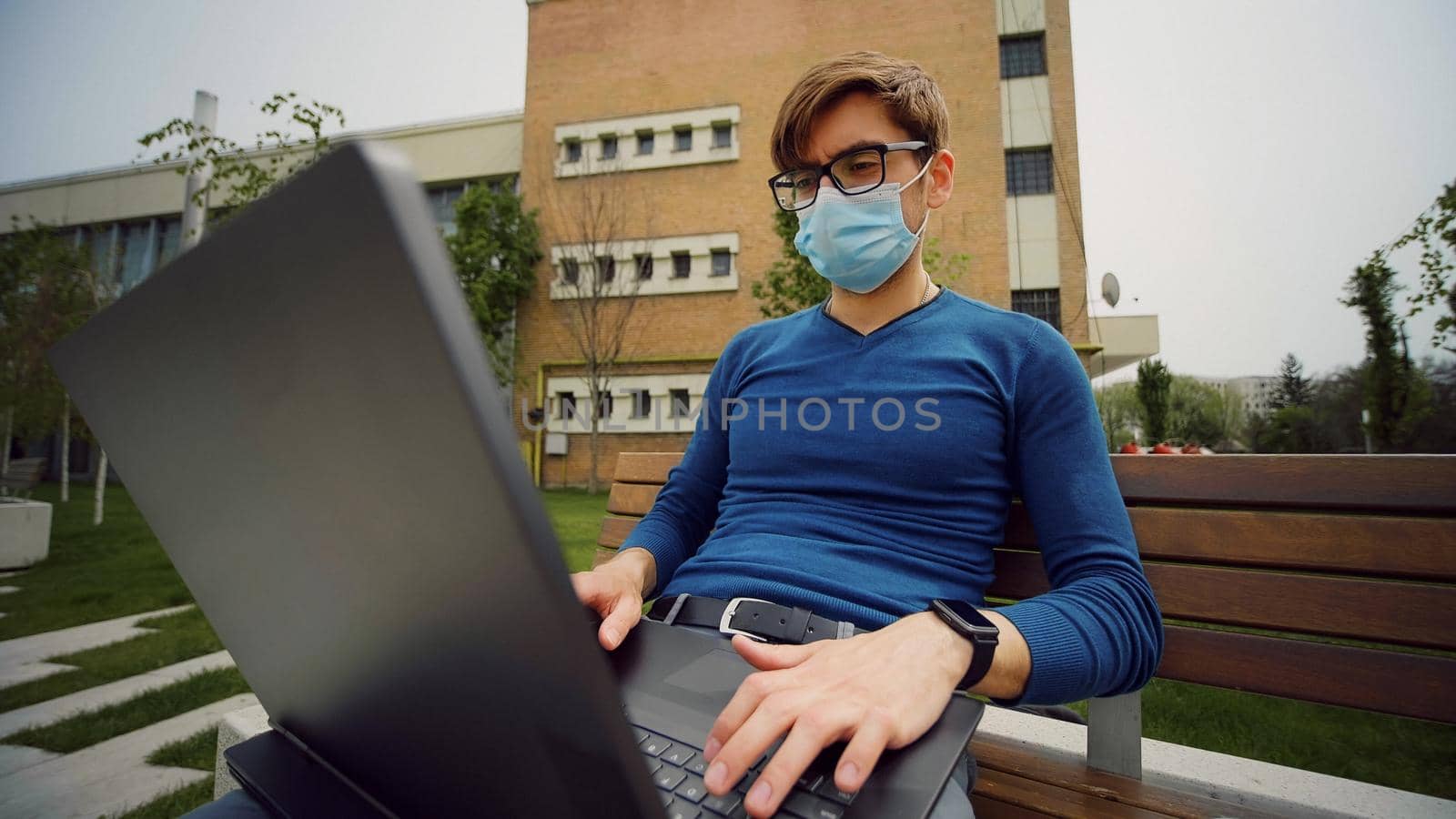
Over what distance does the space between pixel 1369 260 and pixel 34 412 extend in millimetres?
16063

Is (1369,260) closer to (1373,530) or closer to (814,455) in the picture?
(1373,530)

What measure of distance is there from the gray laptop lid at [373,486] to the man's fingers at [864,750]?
27 centimetres

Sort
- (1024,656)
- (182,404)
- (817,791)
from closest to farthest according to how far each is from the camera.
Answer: (182,404) < (817,791) < (1024,656)

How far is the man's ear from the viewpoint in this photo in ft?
5.16

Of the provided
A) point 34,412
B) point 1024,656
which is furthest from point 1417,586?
point 34,412

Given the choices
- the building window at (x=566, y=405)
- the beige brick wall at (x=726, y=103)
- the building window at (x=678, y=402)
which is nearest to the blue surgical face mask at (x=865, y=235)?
the beige brick wall at (x=726, y=103)

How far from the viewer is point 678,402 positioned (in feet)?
49.2

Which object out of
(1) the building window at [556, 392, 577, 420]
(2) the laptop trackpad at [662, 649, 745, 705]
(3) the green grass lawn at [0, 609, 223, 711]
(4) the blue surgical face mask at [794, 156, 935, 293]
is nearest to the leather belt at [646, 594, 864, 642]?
(2) the laptop trackpad at [662, 649, 745, 705]

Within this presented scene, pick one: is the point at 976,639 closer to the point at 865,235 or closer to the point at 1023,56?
the point at 865,235

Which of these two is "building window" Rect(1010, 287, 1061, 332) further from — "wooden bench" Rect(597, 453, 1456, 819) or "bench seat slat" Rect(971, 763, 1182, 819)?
"bench seat slat" Rect(971, 763, 1182, 819)

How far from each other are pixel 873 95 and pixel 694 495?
1028 millimetres

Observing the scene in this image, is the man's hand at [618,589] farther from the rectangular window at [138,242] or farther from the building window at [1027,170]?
the rectangular window at [138,242]

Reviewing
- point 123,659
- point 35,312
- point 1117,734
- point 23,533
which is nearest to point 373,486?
point 1117,734

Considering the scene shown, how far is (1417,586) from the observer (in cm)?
110
